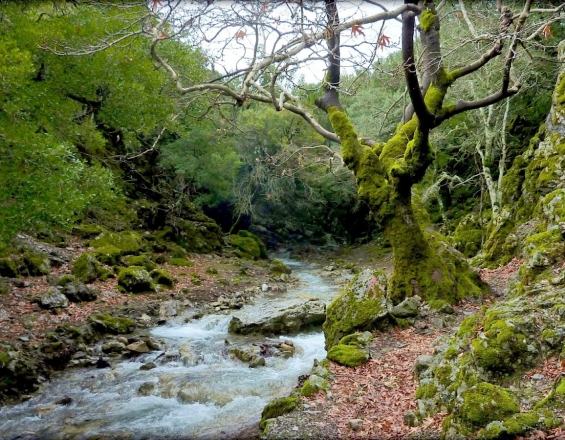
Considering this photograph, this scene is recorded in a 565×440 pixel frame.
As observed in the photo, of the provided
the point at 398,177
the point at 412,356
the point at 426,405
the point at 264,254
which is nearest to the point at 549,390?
the point at 426,405

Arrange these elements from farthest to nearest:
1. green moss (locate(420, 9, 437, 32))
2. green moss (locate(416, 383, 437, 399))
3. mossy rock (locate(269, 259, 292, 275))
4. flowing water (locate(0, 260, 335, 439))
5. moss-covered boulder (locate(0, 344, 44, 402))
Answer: mossy rock (locate(269, 259, 292, 275)) → green moss (locate(420, 9, 437, 32)) → moss-covered boulder (locate(0, 344, 44, 402)) → flowing water (locate(0, 260, 335, 439)) → green moss (locate(416, 383, 437, 399))

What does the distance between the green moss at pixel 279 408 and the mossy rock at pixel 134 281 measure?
9531 millimetres

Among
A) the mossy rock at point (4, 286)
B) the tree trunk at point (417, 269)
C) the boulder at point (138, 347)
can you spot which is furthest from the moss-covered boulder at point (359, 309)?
the mossy rock at point (4, 286)

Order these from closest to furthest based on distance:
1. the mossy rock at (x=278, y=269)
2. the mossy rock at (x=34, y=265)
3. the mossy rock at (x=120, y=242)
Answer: the mossy rock at (x=34, y=265) < the mossy rock at (x=120, y=242) < the mossy rock at (x=278, y=269)

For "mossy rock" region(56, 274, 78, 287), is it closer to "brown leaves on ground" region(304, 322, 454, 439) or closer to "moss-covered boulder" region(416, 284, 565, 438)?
"brown leaves on ground" region(304, 322, 454, 439)

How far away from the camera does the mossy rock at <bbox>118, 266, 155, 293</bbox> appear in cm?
1449

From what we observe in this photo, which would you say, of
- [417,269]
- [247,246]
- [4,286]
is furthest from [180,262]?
[417,269]

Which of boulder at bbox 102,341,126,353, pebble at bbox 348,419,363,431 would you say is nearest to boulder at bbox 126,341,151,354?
boulder at bbox 102,341,126,353

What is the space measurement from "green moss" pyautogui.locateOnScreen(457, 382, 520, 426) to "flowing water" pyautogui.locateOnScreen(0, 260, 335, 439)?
3.29 meters

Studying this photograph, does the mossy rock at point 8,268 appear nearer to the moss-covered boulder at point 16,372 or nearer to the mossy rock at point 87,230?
the moss-covered boulder at point 16,372

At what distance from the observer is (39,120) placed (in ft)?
32.9

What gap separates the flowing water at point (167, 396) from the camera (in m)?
6.74

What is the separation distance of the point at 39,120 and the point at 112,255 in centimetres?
710

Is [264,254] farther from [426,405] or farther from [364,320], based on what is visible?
[426,405]
